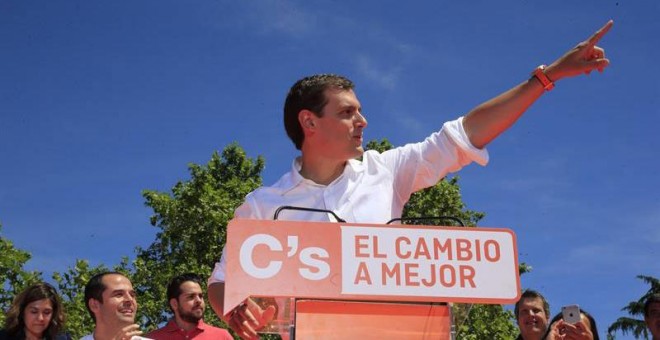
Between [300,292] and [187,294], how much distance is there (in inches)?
231

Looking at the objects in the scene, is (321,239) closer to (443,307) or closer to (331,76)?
(443,307)

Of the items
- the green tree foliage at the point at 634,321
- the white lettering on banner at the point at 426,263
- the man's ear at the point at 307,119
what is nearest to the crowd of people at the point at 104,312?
the man's ear at the point at 307,119

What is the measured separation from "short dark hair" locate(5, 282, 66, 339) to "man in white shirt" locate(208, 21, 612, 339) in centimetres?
413

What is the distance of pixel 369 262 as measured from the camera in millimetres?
1975

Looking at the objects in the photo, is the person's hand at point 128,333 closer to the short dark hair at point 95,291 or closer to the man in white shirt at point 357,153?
the short dark hair at point 95,291

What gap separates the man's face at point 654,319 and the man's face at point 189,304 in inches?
155

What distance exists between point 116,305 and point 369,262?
4535mm

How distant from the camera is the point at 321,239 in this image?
77.2 inches

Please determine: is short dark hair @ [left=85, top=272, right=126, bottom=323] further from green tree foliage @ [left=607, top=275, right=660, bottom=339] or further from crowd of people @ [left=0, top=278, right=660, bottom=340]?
green tree foliage @ [left=607, top=275, right=660, bottom=339]

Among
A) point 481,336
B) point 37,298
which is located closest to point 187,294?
point 37,298

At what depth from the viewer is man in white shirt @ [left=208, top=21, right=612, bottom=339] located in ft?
8.60

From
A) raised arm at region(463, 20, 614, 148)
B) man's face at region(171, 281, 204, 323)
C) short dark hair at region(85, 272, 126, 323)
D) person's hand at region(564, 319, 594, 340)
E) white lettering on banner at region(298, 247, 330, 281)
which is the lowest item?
white lettering on banner at region(298, 247, 330, 281)

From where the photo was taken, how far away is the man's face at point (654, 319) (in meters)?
5.76

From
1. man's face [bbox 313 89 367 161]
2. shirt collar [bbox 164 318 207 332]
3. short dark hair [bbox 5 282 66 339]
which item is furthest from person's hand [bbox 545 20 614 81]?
shirt collar [bbox 164 318 207 332]
